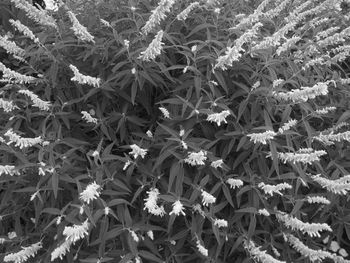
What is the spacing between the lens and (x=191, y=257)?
9.27 feet

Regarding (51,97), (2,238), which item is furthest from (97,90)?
(2,238)

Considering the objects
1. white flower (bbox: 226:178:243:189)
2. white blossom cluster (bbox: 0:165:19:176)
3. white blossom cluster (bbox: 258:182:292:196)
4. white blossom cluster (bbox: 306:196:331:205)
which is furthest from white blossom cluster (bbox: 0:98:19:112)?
white blossom cluster (bbox: 306:196:331:205)

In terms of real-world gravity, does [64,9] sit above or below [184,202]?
above

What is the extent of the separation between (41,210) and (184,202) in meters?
0.85

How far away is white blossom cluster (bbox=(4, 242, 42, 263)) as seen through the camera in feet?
8.11

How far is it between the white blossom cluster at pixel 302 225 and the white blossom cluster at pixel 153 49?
1237 millimetres

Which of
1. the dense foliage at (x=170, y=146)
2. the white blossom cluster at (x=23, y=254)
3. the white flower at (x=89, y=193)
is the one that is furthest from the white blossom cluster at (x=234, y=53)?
the white blossom cluster at (x=23, y=254)

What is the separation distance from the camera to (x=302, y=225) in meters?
2.56

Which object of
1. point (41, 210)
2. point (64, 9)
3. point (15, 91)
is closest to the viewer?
point (41, 210)

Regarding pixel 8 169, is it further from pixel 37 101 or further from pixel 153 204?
pixel 153 204

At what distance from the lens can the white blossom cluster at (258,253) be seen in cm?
256

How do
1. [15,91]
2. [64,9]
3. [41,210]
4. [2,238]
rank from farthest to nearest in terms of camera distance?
[64,9]
[15,91]
[2,238]
[41,210]

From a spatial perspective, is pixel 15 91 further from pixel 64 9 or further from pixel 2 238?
pixel 2 238

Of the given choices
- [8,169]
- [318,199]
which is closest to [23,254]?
[8,169]
